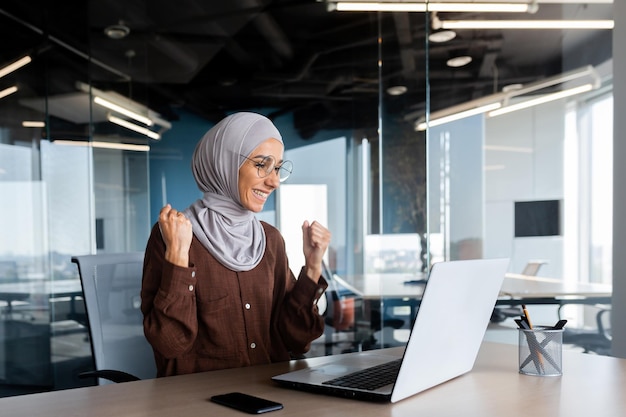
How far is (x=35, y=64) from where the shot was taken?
167 inches

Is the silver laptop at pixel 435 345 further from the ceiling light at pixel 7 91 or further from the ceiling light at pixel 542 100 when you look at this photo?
the ceiling light at pixel 7 91

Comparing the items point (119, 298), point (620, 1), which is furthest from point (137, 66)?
point (620, 1)

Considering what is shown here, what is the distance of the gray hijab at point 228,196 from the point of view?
1.82m

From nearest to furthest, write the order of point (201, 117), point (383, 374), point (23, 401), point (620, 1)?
point (23, 401)
point (383, 374)
point (620, 1)
point (201, 117)

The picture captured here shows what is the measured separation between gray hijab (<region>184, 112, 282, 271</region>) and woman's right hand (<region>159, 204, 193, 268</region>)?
257 millimetres

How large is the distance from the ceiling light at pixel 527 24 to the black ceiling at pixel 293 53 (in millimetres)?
33

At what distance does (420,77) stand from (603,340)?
5.87 ft

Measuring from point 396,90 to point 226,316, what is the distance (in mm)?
2816

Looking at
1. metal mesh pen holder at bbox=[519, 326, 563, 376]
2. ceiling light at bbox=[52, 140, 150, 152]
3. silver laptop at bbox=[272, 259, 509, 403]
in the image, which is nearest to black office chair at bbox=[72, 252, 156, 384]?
silver laptop at bbox=[272, 259, 509, 403]

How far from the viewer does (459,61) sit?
3.87 m

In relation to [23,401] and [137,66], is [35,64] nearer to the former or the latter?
[137,66]

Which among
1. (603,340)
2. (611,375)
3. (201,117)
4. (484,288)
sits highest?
(201,117)

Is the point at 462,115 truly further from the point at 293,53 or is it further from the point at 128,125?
the point at 128,125

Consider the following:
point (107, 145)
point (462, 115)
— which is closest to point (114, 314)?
point (462, 115)
